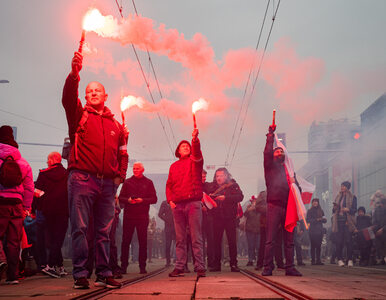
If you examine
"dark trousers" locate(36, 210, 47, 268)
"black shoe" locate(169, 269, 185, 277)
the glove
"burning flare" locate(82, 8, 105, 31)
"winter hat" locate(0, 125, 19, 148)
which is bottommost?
"black shoe" locate(169, 269, 185, 277)

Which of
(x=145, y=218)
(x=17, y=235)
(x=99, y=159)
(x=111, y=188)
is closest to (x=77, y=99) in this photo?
(x=99, y=159)

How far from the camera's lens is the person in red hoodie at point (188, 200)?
7.81 meters

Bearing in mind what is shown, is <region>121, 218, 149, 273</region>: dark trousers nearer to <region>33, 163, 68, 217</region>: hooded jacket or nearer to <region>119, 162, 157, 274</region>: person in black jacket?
<region>119, 162, 157, 274</region>: person in black jacket

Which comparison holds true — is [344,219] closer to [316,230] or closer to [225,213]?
[316,230]

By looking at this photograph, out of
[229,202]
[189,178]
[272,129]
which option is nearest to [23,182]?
[189,178]

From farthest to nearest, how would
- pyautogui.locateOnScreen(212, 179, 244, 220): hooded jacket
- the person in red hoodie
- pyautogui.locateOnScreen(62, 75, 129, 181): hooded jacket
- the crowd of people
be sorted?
pyautogui.locateOnScreen(212, 179, 244, 220): hooded jacket
the person in red hoodie
the crowd of people
pyautogui.locateOnScreen(62, 75, 129, 181): hooded jacket

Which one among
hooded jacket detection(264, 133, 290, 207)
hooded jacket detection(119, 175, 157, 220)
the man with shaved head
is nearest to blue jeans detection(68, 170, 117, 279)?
the man with shaved head

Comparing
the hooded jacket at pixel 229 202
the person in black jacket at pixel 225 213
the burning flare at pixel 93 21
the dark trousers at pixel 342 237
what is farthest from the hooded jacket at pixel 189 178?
the dark trousers at pixel 342 237

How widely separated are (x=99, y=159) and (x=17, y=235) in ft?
5.81

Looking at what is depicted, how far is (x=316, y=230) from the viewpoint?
14906 millimetres

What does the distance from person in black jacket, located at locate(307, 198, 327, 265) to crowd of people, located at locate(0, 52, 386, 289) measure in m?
1.20

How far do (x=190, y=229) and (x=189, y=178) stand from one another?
771 mm

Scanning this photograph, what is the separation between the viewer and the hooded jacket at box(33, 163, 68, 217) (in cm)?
837

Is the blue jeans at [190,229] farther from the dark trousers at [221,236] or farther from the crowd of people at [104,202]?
the dark trousers at [221,236]
